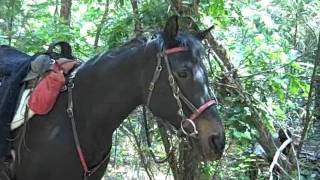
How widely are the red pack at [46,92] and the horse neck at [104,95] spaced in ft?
0.38

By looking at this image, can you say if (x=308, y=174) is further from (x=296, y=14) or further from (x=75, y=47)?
(x=75, y=47)

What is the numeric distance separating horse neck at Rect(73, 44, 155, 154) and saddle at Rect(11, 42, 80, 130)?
13 centimetres

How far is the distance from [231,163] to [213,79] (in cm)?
121

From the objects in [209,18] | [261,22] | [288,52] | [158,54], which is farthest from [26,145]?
[261,22]

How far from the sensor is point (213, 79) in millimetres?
4348

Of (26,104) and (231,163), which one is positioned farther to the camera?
(231,163)

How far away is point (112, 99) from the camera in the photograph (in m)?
2.90

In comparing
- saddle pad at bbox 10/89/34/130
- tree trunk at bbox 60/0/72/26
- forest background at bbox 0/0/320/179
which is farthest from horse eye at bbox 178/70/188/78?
tree trunk at bbox 60/0/72/26

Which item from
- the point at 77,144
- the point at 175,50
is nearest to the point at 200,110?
the point at 175,50

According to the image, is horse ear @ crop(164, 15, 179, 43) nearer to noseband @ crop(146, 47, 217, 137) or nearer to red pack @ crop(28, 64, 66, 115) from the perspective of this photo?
noseband @ crop(146, 47, 217, 137)

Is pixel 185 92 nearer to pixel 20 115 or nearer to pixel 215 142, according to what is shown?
pixel 215 142

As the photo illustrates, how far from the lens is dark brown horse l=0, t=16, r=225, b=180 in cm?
260

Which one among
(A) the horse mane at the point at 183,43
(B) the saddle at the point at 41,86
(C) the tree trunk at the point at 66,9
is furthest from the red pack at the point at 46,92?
(C) the tree trunk at the point at 66,9

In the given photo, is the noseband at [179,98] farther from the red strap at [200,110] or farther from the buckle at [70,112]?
the buckle at [70,112]
